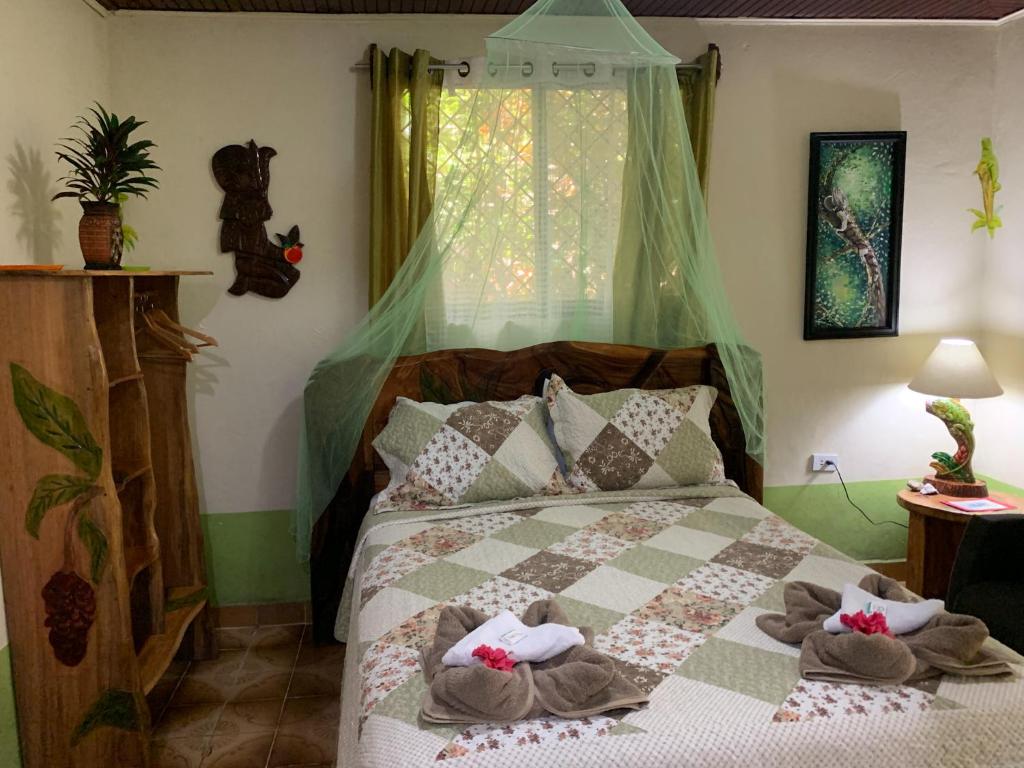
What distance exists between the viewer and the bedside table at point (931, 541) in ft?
11.8

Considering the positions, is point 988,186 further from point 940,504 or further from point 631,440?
point 631,440

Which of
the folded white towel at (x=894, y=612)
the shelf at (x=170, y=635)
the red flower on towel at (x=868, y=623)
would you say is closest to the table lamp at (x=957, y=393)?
the folded white towel at (x=894, y=612)

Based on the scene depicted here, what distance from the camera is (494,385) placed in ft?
11.2

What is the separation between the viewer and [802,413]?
396 centimetres

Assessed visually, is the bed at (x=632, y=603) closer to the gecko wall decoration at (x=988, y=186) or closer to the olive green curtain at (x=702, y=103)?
the olive green curtain at (x=702, y=103)

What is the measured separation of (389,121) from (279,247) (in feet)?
2.24

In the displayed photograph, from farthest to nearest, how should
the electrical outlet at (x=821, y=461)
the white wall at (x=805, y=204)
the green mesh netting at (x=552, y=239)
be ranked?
the electrical outlet at (x=821, y=461)
the white wall at (x=805, y=204)
the green mesh netting at (x=552, y=239)

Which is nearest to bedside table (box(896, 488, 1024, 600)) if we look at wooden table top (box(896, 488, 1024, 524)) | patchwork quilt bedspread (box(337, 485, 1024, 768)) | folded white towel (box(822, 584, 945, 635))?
wooden table top (box(896, 488, 1024, 524))

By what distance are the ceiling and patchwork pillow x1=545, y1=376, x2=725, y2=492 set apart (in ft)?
5.12

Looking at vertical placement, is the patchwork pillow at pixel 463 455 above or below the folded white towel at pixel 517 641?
above

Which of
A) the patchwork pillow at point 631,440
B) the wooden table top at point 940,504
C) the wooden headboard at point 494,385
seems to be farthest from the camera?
the wooden table top at point 940,504

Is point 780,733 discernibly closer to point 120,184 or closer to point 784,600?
point 784,600

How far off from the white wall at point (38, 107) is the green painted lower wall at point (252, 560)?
47.3 inches

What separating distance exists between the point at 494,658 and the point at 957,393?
2702 millimetres
